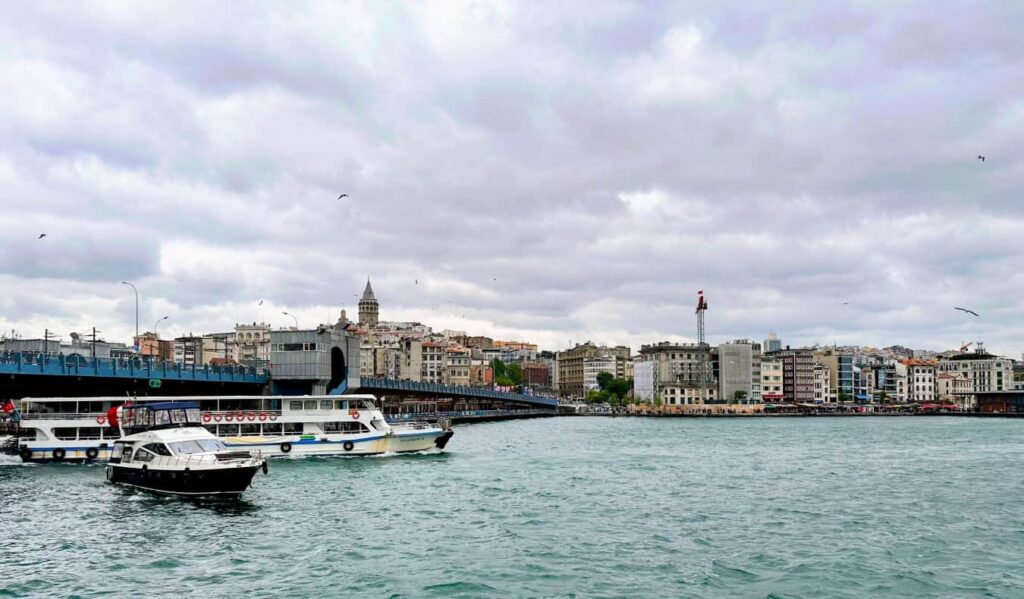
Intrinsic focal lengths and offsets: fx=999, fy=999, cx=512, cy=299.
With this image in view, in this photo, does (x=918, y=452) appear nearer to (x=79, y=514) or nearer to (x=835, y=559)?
(x=835, y=559)

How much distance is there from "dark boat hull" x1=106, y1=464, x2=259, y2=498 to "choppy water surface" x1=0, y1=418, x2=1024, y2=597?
899mm

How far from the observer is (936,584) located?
2728 cm

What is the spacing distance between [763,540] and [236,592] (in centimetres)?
1729

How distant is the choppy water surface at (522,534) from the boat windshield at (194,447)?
216cm

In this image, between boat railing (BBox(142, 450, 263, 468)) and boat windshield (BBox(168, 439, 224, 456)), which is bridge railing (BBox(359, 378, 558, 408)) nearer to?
boat windshield (BBox(168, 439, 224, 456))

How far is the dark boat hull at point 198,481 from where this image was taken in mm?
40344

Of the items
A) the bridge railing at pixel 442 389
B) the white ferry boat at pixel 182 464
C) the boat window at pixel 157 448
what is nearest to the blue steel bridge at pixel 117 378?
the bridge railing at pixel 442 389

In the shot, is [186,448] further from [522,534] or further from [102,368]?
[102,368]

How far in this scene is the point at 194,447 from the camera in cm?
4288

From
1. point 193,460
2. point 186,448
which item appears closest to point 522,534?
point 193,460

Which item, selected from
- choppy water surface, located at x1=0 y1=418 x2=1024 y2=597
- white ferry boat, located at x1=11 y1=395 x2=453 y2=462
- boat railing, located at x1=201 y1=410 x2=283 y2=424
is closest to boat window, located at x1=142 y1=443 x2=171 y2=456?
choppy water surface, located at x1=0 y1=418 x2=1024 y2=597

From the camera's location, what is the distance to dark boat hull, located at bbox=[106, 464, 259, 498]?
4034 cm

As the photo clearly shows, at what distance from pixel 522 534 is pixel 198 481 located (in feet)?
48.8

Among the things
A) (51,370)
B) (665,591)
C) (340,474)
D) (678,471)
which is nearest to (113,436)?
(51,370)
